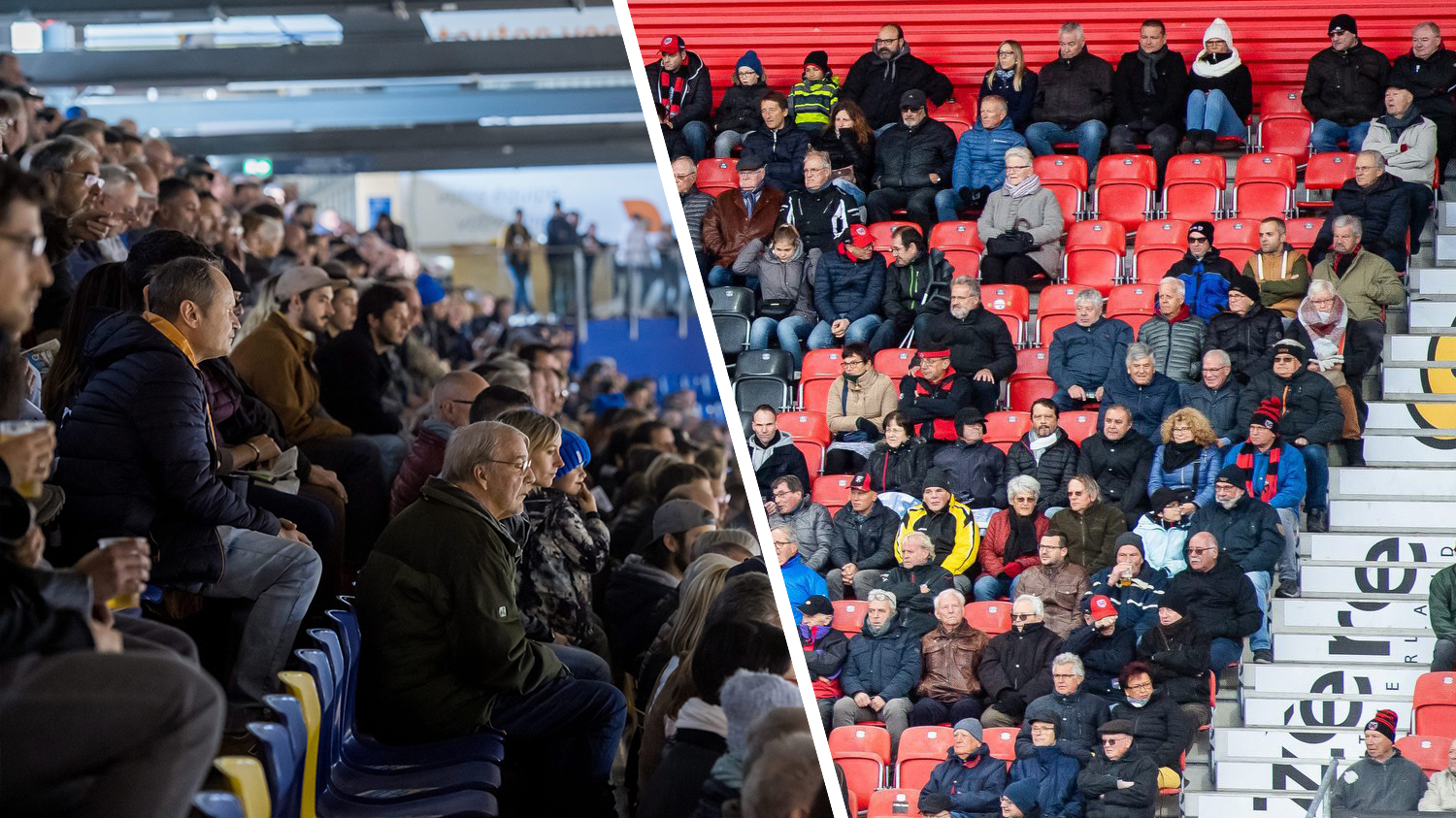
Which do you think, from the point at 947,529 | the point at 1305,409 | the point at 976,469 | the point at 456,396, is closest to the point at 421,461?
the point at 456,396

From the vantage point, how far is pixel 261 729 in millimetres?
2193

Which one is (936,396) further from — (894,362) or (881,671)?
(881,671)

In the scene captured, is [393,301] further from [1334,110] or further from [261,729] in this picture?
[1334,110]

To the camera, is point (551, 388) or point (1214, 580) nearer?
point (551, 388)

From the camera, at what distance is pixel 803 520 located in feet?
23.4

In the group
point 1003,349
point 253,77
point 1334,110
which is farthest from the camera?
point 253,77

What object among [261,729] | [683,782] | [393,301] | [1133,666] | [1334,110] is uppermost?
[1334,110]

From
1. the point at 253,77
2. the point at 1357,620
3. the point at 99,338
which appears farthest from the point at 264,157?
the point at 99,338

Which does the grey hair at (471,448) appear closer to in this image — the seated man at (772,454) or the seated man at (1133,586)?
the seated man at (1133,586)

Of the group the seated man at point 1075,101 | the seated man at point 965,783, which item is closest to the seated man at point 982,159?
the seated man at point 1075,101

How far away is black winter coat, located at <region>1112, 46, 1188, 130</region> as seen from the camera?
26.2 feet

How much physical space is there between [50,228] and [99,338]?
0.78 meters

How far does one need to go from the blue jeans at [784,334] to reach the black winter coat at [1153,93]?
215cm

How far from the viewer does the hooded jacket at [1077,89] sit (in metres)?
8.07
